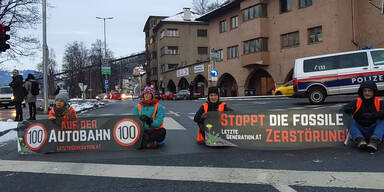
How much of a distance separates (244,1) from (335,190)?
31579 mm

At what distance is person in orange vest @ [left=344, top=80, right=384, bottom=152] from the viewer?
17.8 ft

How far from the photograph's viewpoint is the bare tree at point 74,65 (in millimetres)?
70125

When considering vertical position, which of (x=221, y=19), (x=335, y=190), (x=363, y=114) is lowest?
(x=335, y=190)

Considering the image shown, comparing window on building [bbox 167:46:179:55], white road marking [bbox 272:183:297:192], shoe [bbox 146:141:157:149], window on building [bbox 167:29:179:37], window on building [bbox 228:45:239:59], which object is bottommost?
white road marking [bbox 272:183:297:192]

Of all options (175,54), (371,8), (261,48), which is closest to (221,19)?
(261,48)

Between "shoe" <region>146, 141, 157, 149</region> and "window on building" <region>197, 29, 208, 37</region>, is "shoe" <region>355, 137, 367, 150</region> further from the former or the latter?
"window on building" <region>197, 29, 208, 37</region>

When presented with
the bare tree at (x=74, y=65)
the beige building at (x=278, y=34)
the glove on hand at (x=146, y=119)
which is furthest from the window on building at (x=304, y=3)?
the bare tree at (x=74, y=65)

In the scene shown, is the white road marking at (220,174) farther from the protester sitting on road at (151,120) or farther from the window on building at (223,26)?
the window on building at (223,26)

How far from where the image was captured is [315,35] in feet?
88.5

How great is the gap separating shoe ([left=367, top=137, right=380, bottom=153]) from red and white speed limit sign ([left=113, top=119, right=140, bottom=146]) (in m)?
3.97

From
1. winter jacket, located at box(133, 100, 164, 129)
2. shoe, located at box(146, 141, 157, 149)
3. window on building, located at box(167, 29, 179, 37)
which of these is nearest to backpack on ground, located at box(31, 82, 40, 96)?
winter jacket, located at box(133, 100, 164, 129)

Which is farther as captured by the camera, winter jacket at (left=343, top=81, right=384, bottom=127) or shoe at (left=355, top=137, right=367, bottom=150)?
winter jacket at (left=343, top=81, right=384, bottom=127)

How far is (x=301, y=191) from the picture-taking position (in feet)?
11.4

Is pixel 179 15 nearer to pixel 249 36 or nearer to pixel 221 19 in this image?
pixel 221 19
